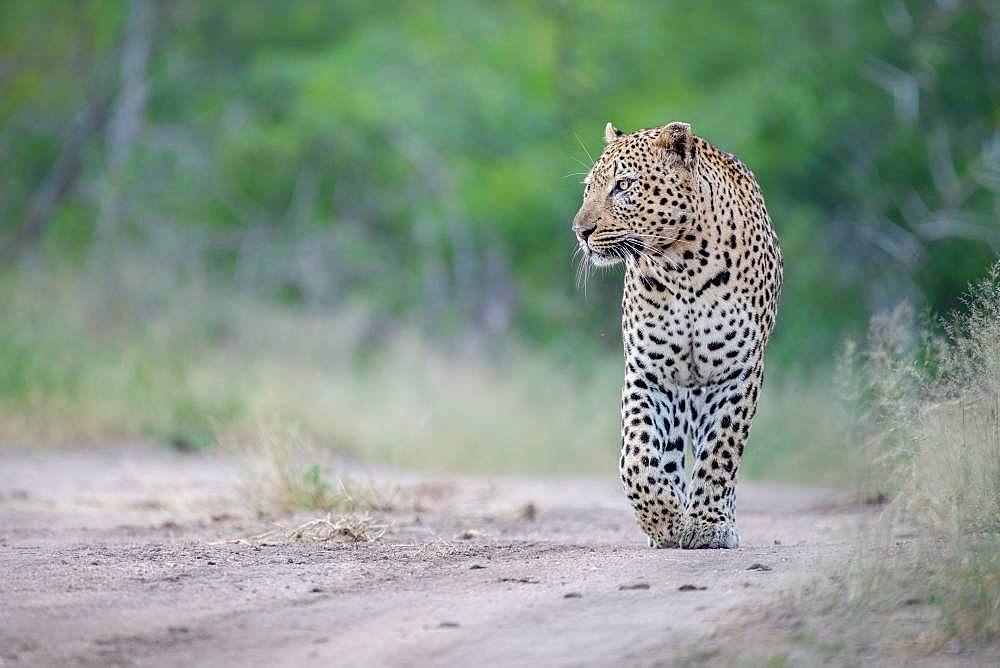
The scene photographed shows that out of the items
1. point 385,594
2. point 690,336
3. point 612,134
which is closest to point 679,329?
point 690,336

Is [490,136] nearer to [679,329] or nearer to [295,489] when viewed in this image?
[295,489]

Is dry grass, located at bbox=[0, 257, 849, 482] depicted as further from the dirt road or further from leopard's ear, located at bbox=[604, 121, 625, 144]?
leopard's ear, located at bbox=[604, 121, 625, 144]

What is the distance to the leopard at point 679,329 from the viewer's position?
7.53m

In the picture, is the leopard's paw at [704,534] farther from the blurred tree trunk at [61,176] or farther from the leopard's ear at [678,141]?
the blurred tree trunk at [61,176]

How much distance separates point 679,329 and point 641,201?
0.66m

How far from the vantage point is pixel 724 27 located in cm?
2478

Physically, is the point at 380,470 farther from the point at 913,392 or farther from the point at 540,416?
the point at 913,392

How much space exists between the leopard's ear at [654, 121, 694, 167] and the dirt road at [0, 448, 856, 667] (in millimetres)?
1939

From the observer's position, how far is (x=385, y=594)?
6.12 m

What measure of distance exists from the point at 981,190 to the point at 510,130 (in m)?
7.06

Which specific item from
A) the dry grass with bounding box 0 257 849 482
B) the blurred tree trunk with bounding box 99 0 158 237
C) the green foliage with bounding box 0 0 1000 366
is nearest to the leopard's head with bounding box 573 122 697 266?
the dry grass with bounding box 0 257 849 482

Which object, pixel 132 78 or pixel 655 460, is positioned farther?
pixel 132 78

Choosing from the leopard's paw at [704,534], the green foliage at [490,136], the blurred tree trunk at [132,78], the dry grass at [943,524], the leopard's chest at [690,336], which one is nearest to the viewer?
the dry grass at [943,524]

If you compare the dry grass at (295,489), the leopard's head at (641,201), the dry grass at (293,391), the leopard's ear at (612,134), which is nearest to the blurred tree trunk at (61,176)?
the dry grass at (293,391)
